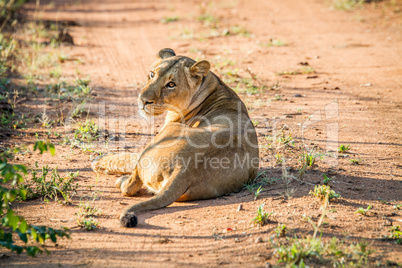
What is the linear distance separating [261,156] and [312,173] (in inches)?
33.1

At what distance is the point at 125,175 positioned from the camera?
17.3 ft

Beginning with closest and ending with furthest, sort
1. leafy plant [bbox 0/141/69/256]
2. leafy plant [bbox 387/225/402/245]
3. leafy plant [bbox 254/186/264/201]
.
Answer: leafy plant [bbox 0/141/69/256] < leafy plant [bbox 387/225/402/245] < leafy plant [bbox 254/186/264/201]

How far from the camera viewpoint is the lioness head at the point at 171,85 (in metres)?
5.09

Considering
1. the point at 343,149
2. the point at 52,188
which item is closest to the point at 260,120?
the point at 343,149

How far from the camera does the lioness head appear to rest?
5.09 m

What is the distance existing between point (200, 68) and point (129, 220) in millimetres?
2068

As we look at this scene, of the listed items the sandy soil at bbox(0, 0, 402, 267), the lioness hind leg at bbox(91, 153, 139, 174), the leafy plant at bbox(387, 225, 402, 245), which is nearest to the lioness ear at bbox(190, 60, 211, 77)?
the lioness hind leg at bbox(91, 153, 139, 174)

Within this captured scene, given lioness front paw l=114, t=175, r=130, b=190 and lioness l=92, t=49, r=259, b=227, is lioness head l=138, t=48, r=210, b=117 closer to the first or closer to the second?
lioness l=92, t=49, r=259, b=227

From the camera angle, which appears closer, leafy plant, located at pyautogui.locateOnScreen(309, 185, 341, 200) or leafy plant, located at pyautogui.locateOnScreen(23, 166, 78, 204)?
leafy plant, located at pyautogui.locateOnScreen(309, 185, 341, 200)

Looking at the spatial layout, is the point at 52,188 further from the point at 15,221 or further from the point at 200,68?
the point at 200,68

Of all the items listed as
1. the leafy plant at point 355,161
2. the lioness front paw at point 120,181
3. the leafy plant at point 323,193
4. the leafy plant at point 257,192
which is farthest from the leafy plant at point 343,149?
the lioness front paw at point 120,181

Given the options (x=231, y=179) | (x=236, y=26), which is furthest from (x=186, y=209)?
(x=236, y=26)

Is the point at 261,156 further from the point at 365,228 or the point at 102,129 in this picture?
the point at 102,129

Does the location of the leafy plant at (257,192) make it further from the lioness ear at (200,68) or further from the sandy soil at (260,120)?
the lioness ear at (200,68)
